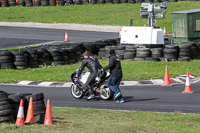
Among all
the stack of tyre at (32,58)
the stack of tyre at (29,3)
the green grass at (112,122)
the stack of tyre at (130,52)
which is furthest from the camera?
the stack of tyre at (29,3)

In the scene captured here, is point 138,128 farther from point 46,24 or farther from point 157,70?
point 46,24

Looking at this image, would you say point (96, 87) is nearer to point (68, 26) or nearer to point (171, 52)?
point (171, 52)

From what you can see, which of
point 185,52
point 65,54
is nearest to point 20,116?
point 65,54

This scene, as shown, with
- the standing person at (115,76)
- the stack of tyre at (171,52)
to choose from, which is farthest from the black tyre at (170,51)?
the standing person at (115,76)

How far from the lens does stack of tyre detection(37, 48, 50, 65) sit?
2370 cm

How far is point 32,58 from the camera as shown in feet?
76.4

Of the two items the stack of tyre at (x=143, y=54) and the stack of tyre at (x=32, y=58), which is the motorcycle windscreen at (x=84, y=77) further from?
the stack of tyre at (x=143, y=54)

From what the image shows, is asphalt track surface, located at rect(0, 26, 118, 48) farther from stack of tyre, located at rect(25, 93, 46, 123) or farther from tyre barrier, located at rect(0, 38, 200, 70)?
stack of tyre, located at rect(25, 93, 46, 123)

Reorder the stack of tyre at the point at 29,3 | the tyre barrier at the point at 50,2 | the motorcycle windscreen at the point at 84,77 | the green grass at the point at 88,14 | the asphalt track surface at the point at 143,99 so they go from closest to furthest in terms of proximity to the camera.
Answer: the asphalt track surface at the point at 143,99 → the motorcycle windscreen at the point at 84,77 → the green grass at the point at 88,14 → the stack of tyre at the point at 29,3 → the tyre barrier at the point at 50,2

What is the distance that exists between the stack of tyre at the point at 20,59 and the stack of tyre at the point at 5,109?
11.7 metres

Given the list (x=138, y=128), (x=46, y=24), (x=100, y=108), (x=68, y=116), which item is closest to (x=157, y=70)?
(x=100, y=108)

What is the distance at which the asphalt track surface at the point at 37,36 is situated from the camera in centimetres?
3309

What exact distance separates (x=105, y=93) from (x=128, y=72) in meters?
6.01

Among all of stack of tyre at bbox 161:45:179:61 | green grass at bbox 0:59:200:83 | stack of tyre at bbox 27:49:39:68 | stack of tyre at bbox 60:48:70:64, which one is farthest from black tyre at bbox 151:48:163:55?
stack of tyre at bbox 27:49:39:68
